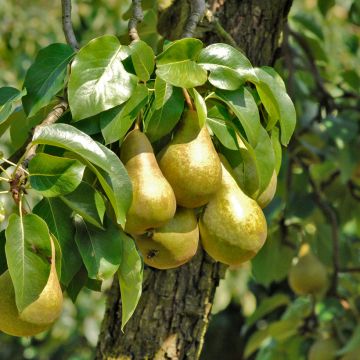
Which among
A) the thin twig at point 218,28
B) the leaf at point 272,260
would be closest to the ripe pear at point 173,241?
the thin twig at point 218,28

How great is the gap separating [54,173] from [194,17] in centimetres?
38

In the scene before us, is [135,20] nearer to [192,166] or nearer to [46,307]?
[192,166]

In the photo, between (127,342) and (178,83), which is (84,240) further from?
(127,342)

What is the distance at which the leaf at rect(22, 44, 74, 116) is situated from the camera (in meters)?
1.09

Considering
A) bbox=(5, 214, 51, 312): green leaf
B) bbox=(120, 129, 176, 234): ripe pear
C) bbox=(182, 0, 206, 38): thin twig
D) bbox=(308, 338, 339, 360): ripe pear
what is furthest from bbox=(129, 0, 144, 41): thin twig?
bbox=(308, 338, 339, 360): ripe pear

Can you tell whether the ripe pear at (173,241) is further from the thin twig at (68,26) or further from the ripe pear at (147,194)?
the thin twig at (68,26)

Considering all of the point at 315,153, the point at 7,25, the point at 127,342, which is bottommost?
the point at 7,25

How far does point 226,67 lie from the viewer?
1072 mm

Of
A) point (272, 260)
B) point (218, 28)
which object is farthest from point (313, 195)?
point (218, 28)

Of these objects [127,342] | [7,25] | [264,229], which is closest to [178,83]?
[264,229]

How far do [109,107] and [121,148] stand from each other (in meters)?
0.07

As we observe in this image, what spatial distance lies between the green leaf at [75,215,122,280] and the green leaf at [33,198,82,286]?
0.02 metres

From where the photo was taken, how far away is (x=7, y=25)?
3658 millimetres

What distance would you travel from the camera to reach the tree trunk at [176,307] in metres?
1.50
